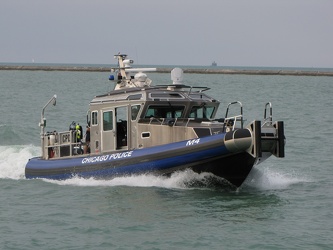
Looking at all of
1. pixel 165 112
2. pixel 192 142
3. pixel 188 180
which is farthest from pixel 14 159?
pixel 192 142

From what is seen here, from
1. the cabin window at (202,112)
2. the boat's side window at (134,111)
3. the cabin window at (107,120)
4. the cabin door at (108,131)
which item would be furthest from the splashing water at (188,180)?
the cabin window at (202,112)

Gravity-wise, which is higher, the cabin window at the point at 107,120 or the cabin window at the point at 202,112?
the cabin window at the point at 202,112

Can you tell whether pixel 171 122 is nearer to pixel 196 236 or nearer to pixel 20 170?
pixel 196 236

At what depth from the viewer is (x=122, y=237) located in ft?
51.6

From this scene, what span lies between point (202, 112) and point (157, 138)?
168 centimetres

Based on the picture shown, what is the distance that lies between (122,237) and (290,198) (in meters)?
5.58

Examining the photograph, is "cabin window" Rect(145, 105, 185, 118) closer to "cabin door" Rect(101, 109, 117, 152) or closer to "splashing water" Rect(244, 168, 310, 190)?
"cabin door" Rect(101, 109, 117, 152)

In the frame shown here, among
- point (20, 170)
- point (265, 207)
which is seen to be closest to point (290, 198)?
point (265, 207)

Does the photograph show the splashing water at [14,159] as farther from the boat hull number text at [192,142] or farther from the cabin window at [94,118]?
the boat hull number text at [192,142]

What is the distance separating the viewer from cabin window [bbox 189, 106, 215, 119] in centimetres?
2100

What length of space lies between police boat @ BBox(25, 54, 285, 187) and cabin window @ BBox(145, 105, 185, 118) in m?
0.03

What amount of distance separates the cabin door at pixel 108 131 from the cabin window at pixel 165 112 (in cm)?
113

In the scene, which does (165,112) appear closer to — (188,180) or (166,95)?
(166,95)

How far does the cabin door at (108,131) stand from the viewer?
21.2 m
